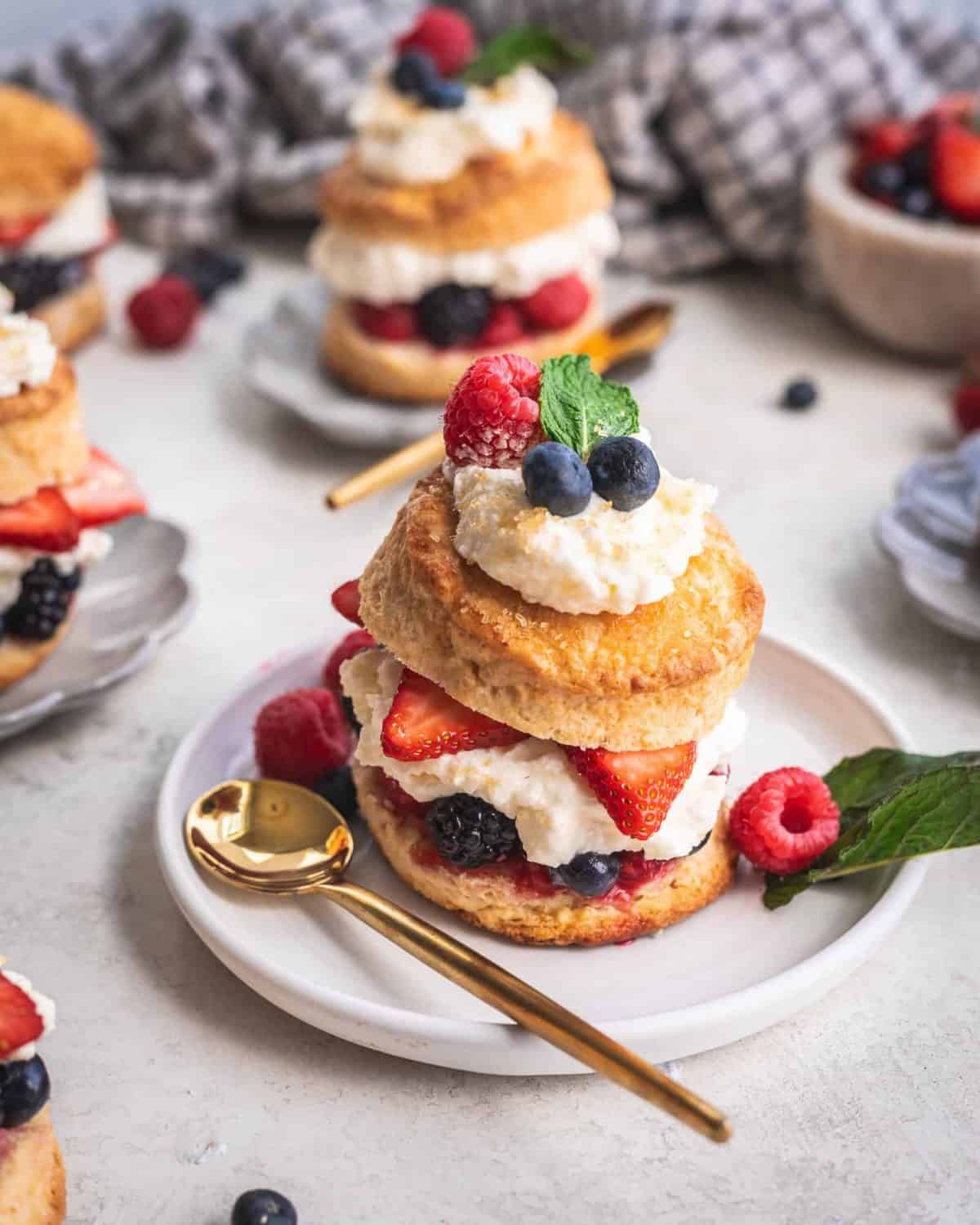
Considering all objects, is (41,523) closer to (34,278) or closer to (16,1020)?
(16,1020)

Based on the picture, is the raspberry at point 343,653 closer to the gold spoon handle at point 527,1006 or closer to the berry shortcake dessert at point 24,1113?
the gold spoon handle at point 527,1006

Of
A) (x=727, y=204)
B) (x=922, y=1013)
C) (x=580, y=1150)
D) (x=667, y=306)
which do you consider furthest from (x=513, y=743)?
(x=727, y=204)

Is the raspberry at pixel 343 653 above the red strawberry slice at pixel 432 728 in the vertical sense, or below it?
below

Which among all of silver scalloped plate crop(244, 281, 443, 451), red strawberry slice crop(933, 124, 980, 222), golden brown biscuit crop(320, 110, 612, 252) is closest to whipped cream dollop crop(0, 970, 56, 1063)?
silver scalloped plate crop(244, 281, 443, 451)

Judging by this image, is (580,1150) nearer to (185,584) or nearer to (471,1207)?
(471,1207)

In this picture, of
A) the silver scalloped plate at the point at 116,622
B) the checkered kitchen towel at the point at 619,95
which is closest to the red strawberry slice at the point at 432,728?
the silver scalloped plate at the point at 116,622

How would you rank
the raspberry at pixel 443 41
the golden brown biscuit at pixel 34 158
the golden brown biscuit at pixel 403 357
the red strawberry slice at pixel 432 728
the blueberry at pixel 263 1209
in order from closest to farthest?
the blueberry at pixel 263 1209
the red strawberry slice at pixel 432 728
the golden brown biscuit at pixel 403 357
the raspberry at pixel 443 41
the golden brown biscuit at pixel 34 158
